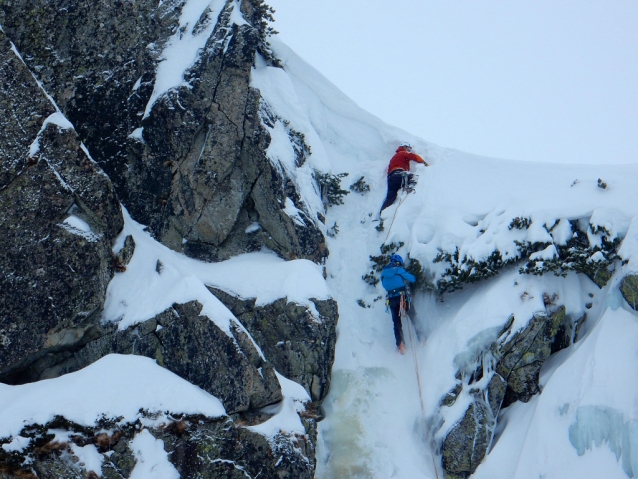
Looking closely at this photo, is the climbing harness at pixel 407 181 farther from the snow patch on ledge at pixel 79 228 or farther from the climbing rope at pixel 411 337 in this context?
the snow patch on ledge at pixel 79 228

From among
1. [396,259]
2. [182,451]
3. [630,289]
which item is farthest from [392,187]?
[182,451]

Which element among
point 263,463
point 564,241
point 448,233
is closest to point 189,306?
point 263,463

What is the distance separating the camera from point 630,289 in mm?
8531

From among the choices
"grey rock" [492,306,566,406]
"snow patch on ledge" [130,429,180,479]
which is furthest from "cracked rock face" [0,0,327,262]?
"snow patch on ledge" [130,429,180,479]

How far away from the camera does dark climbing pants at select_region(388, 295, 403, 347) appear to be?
10.2 metres

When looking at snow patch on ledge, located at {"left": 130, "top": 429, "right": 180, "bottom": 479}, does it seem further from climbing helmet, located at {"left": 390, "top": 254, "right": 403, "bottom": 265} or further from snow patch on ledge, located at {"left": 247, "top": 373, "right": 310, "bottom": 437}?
climbing helmet, located at {"left": 390, "top": 254, "right": 403, "bottom": 265}

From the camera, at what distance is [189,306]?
8398 mm

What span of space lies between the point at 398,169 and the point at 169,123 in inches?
197

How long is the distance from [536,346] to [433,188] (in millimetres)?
4425

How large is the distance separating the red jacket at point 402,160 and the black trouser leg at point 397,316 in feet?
12.1

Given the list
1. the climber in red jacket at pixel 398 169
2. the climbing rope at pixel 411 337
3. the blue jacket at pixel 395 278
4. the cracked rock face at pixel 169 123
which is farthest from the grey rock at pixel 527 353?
the climber in red jacket at pixel 398 169

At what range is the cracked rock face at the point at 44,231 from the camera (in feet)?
27.2

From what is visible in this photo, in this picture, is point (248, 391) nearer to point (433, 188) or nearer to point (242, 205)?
point (242, 205)

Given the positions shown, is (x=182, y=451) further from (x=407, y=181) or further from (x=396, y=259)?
(x=407, y=181)
